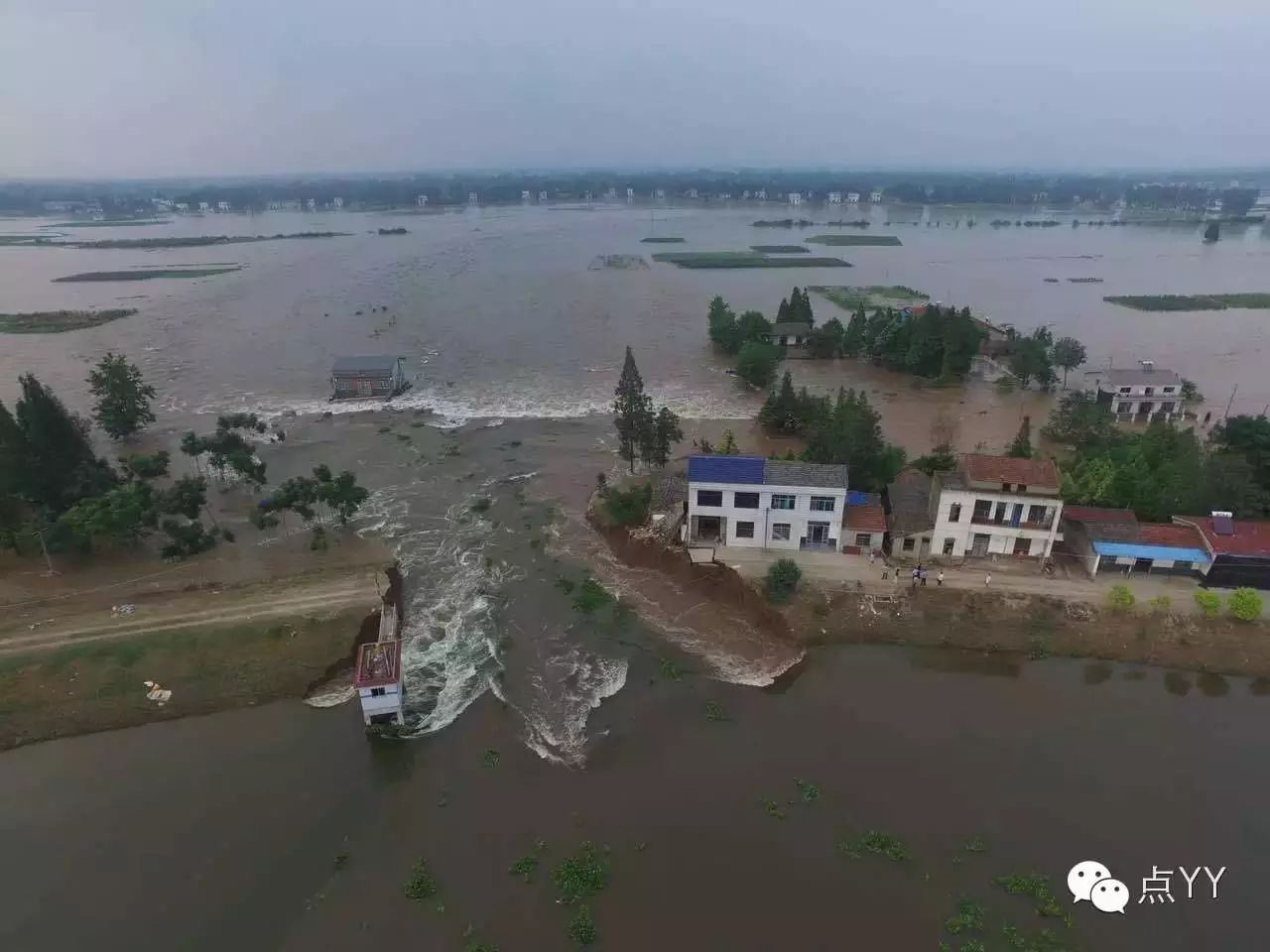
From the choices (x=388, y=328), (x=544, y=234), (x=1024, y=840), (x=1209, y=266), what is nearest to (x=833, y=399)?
(x=1024, y=840)

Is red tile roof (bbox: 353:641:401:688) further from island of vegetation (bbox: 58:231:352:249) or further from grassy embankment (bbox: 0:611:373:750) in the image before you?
island of vegetation (bbox: 58:231:352:249)

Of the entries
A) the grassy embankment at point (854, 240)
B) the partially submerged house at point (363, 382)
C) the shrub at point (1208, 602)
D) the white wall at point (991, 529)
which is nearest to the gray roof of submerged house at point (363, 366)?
the partially submerged house at point (363, 382)

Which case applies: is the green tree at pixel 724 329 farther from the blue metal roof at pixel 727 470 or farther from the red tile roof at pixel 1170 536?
the red tile roof at pixel 1170 536

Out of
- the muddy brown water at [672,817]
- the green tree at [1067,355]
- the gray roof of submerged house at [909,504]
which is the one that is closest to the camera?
the muddy brown water at [672,817]

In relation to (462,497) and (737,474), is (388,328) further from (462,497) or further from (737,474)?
(737,474)

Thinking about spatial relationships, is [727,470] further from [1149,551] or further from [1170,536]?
[1170,536]

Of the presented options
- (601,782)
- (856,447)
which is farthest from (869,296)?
(601,782)

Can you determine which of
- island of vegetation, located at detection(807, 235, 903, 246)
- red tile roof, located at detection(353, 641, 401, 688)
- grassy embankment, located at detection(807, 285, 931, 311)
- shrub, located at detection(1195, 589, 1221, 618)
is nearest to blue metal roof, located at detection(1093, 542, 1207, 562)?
shrub, located at detection(1195, 589, 1221, 618)
